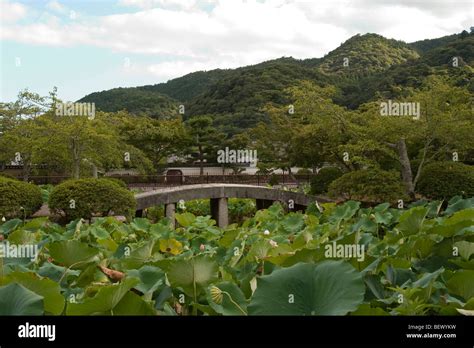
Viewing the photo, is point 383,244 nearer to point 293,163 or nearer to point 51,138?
point 51,138

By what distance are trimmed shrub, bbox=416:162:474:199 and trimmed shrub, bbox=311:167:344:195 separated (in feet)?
10.5

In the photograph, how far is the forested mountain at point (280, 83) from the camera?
29.2m

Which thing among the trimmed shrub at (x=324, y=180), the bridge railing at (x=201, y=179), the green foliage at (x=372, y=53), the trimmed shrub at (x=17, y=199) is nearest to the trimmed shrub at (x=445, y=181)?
the trimmed shrub at (x=324, y=180)

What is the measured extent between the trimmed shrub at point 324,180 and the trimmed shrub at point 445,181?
320cm

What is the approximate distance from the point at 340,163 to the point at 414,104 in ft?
13.9

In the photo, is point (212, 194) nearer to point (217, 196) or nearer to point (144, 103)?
point (217, 196)

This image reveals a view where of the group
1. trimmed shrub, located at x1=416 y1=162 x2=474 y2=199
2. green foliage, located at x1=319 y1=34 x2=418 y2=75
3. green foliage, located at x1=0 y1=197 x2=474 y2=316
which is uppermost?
green foliage, located at x1=319 y1=34 x2=418 y2=75

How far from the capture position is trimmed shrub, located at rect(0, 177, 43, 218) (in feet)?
42.7

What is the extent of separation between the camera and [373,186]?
589 inches

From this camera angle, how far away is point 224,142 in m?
30.7

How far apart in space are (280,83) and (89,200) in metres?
24.2

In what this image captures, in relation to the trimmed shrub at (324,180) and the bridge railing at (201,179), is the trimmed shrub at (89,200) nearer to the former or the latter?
the trimmed shrub at (324,180)

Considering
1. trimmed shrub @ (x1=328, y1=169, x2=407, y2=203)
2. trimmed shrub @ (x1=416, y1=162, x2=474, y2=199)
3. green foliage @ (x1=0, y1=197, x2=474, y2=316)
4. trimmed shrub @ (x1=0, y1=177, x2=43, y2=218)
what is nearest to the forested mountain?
trimmed shrub @ (x1=416, y1=162, x2=474, y2=199)

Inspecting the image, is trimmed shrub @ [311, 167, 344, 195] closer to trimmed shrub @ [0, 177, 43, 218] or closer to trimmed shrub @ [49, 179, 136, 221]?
trimmed shrub @ [49, 179, 136, 221]
